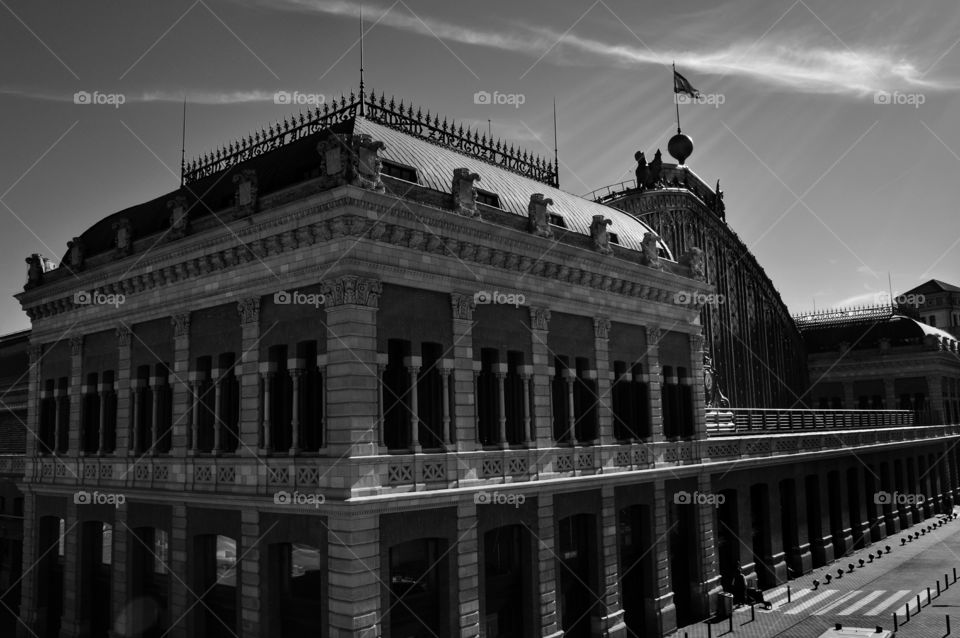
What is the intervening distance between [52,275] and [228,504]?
56.0 feet

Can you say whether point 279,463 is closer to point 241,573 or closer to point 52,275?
point 241,573

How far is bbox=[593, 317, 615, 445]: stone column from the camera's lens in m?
30.9

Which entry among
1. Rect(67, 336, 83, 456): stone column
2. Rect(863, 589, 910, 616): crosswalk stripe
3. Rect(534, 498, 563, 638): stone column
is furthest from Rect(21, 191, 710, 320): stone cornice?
Rect(863, 589, 910, 616): crosswalk stripe

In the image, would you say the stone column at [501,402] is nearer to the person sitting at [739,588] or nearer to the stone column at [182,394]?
the stone column at [182,394]

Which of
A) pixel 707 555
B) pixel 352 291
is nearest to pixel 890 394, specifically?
pixel 707 555

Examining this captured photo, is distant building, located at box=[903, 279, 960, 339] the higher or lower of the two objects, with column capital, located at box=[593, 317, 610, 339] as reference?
higher

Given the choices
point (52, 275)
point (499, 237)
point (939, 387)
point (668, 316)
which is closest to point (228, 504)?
point (499, 237)

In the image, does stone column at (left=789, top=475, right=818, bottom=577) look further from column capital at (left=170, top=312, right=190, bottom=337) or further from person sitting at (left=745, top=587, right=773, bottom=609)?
column capital at (left=170, top=312, right=190, bottom=337)

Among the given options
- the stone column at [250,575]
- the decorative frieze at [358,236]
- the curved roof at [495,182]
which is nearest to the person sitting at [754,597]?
the decorative frieze at [358,236]

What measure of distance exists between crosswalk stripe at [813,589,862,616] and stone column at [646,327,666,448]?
34.2 feet

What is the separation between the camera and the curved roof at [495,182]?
26.9m

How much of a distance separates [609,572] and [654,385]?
8478mm

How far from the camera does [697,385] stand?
37156 millimetres

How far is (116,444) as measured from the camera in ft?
100
